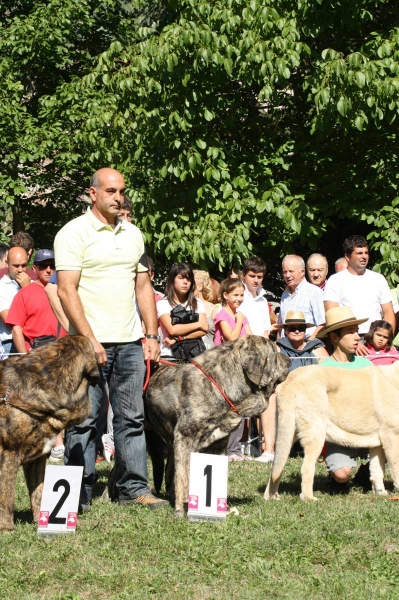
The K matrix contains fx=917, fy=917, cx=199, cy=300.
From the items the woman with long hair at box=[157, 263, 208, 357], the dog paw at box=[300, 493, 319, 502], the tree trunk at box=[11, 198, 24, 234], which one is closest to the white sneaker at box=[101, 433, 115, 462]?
the woman with long hair at box=[157, 263, 208, 357]

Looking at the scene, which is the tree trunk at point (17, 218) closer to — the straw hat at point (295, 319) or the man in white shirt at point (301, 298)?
the man in white shirt at point (301, 298)

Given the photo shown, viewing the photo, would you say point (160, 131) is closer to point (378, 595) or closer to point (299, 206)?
point (299, 206)

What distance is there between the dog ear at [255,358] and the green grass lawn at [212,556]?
979mm

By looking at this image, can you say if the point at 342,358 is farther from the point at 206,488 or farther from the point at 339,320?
the point at 206,488

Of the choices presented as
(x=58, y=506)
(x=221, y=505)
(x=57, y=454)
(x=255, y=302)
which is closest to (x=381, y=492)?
(x=221, y=505)

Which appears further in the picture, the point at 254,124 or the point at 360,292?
the point at 254,124

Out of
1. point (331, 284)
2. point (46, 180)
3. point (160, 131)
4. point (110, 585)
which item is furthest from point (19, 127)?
point (110, 585)

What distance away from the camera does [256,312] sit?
36.5ft

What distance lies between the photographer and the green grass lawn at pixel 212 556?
15.9ft

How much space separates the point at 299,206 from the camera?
13328 millimetres

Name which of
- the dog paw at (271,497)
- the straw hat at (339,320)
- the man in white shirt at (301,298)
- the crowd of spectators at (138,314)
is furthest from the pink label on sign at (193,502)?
the man in white shirt at (301,298)

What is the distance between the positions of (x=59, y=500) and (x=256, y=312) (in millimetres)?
5565

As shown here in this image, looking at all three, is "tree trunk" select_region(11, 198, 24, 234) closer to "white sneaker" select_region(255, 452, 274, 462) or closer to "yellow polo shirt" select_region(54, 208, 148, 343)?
"white sneaker" select_region(255, 452, 274, 462)

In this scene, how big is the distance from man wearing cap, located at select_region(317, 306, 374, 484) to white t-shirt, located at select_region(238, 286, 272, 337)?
304 centimetres
